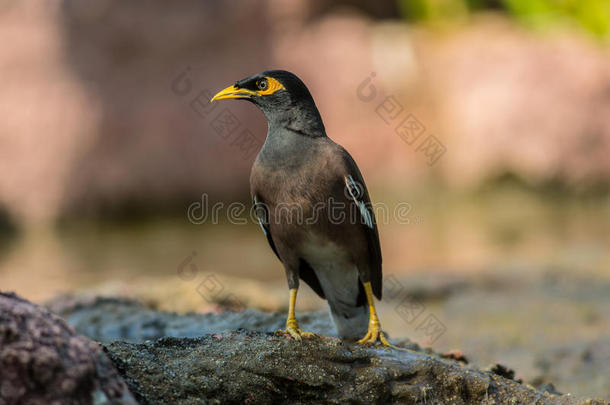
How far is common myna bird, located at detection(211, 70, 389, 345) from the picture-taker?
12.0 ft

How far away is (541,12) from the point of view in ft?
53.7

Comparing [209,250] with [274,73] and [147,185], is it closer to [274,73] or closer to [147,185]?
[147,185]

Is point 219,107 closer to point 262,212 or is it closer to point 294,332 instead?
point 262,212

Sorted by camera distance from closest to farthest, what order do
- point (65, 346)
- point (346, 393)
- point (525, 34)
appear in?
point (65, 346), point (346, 393), point (525, 34)

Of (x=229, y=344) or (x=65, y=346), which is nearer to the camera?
(x=65, y=346)

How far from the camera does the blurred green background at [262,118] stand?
13.9 metres

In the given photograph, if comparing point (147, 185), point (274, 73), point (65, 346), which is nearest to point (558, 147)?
point (147, 185)

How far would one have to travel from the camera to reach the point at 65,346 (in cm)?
242

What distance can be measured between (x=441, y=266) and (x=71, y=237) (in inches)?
272

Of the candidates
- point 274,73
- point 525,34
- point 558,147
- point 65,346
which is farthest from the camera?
point 525,34

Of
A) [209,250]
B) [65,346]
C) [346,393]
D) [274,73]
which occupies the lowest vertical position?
[209,250]
